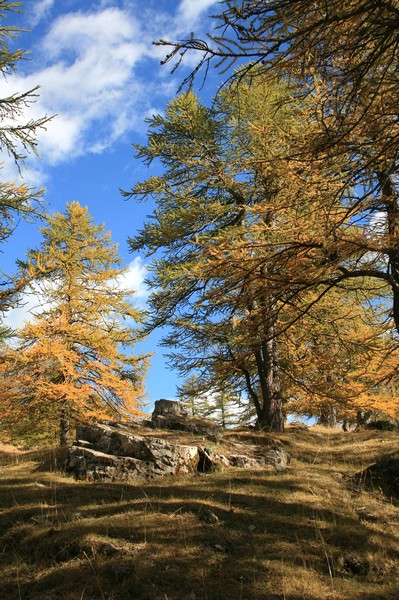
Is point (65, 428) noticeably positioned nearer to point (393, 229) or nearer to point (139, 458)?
point (139, 458)

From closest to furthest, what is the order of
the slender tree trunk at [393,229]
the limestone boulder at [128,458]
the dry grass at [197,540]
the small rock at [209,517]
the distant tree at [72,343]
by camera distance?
the dry grass at [197,540] < the small rock at [209,517] < the slender tree trunk at [393,229] < the limestone boulder at [128,458] < the distant tree at [72,343]

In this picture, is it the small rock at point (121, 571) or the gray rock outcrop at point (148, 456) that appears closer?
the small rock at point (121, 571)

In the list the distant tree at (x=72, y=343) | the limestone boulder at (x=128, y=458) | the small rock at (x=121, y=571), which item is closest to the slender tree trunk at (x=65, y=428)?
the distant tree at (x=72, y=343)

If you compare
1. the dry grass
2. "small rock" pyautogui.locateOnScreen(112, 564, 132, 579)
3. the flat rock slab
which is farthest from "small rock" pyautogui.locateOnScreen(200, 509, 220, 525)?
the flat rock slab

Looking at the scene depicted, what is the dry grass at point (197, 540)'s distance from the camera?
3.89 metres

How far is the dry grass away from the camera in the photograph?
153 inches

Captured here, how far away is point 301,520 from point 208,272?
3616 millimetres

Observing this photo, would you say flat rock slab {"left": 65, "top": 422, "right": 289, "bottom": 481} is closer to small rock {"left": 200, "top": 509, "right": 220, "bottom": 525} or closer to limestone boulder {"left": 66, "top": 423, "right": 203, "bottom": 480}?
limestone boulder {"left": 66, "top": 423, "right": 203, "bottom": 480}

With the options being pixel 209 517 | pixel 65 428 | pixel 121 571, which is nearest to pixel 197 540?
pixel 209 517

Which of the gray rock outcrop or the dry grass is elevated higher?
the gray rock outcrop

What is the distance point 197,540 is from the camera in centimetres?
467

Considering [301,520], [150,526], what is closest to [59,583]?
[150,526]

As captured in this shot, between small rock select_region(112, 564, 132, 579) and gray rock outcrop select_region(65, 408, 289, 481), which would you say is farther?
gray rock outcrop select_region(65, 408, 289, 481)

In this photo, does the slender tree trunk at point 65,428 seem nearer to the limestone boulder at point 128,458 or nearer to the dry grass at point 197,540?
the limestone boulder at point 128,458
